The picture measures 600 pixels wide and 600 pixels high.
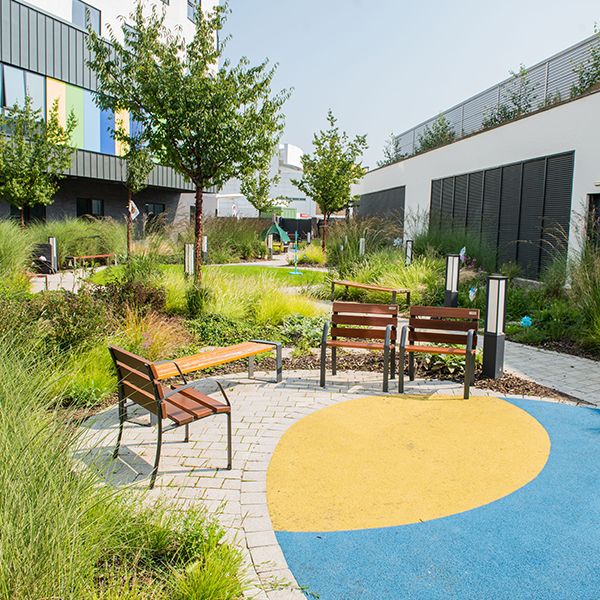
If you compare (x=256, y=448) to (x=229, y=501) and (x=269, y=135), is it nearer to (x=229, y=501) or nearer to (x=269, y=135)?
(x=229, y=501)

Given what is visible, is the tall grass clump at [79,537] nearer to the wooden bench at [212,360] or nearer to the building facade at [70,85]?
the wooden bench at [212,360]

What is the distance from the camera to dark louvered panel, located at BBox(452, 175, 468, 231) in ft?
68.1

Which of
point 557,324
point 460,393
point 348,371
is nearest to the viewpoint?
point 460,393

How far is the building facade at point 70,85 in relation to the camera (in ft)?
68.8

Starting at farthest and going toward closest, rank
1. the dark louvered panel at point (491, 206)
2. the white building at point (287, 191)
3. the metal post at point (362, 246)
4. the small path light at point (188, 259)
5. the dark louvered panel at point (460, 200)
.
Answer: the white building at point (287, 191), the dark louvered panel at point (460, 200), the dark louvered panel at point (491, 206), the metal post at point (362, 246), the small path light at point (188, 259)

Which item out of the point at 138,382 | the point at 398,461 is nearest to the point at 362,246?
the point at 398,461

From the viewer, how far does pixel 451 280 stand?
10383 millimetres

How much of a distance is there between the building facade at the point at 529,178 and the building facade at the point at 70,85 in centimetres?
983

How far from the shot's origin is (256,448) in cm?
501

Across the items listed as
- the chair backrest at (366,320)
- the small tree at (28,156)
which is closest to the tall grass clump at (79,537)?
the chair backrest at (366,320)

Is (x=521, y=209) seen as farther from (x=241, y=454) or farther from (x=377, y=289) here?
(x=241, y=454)

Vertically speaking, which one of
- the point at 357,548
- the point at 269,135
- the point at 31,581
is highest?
the point at 269,135

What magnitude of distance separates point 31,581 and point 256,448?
2.82 metres

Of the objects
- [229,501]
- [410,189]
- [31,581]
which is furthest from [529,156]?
[31,581]
